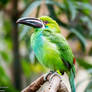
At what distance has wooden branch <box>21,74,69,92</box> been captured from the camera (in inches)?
56.9

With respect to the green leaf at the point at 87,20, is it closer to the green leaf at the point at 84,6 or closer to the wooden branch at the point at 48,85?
the green leaf at the point at 84,6

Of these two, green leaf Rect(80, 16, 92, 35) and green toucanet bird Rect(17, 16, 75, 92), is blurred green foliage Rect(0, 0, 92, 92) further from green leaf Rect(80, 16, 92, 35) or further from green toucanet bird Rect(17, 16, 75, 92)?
green toucanet bird Rect(17, 16, 75, 92)

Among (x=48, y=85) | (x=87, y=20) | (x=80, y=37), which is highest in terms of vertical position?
(x=87, y=20)

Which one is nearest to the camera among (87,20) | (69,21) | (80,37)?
(80,37)

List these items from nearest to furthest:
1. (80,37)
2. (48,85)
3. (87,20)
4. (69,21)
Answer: (48,85) < (80,37) < (69,21) < (87,20)

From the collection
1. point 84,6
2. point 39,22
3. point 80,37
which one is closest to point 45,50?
point 39,22

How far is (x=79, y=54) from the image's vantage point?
16.5 ft

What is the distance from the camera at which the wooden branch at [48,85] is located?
56.9 inches

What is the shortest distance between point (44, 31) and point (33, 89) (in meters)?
0.36

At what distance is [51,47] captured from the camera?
175 centimetres

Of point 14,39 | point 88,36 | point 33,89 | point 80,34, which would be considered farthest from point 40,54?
point 14,39

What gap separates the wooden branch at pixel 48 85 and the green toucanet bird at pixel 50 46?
0.41 feet

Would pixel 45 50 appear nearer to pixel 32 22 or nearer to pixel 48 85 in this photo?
pixel 32 22

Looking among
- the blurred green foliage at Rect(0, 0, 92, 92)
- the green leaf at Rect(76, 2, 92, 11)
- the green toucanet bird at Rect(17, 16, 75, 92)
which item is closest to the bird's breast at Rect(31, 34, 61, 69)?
the green toucanet bird at Rect(17, 16, 75, 92)
